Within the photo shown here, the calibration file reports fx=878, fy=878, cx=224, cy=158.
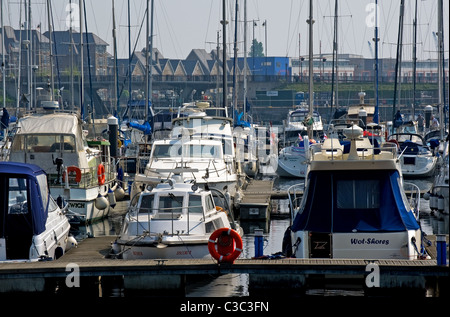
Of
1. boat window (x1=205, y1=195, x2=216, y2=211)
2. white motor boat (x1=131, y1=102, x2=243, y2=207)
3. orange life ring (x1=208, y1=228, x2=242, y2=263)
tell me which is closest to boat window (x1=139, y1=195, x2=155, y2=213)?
boat window (x1=205, y1=195, x2=216, y2=211)

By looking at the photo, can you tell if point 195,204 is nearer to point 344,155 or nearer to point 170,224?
point 170,224

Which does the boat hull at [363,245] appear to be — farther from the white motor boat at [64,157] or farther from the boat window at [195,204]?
the white motor boat at [64,157]

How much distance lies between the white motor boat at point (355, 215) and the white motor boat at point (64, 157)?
10972 millimetres

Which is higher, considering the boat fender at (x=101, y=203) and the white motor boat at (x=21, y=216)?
the white motor boat at (x=21, y=216)

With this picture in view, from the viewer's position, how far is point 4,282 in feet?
51.4

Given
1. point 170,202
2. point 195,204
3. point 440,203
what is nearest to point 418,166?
point 440,203

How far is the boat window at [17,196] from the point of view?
57.1ft

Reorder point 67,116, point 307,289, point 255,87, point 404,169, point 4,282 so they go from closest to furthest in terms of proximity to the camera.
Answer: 1. point 4,282
2. point 307,289
3. point 67,116
4. point 404,169
5. point 255,87

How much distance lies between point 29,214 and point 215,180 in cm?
915

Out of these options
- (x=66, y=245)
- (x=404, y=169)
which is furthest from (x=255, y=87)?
(x=66, y=245)

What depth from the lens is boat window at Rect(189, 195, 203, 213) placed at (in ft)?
63.9

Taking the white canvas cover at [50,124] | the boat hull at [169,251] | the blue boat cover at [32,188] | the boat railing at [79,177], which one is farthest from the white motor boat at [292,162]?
the blue boat cover at [32,188]

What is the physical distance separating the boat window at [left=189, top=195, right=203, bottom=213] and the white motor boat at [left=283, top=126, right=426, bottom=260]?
3.01 meters

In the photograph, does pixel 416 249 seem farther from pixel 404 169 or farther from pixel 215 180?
pixel 404 169
